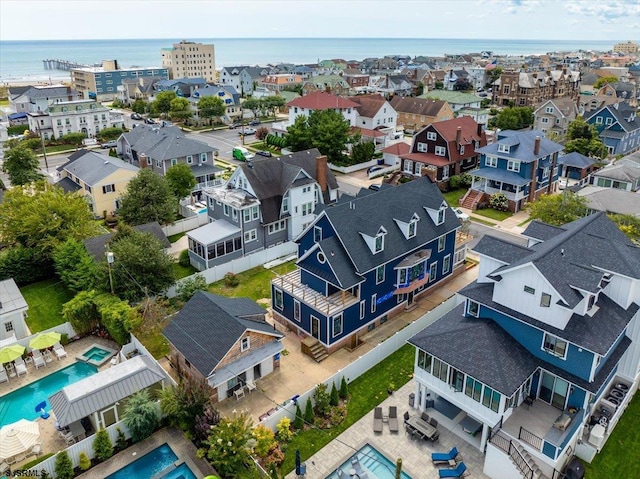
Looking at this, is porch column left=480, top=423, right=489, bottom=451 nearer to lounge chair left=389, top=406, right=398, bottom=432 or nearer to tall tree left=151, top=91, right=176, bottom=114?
lounge chair left=389, top=406, right=398, bottom=432

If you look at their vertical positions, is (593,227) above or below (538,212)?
above

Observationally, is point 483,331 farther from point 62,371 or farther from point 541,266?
point 62,371

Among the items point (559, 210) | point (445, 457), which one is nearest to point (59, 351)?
point (445, 457)

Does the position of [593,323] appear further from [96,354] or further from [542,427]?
[96,354]

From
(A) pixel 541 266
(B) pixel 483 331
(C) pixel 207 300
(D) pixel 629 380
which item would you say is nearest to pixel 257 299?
(C) pixel 207 300

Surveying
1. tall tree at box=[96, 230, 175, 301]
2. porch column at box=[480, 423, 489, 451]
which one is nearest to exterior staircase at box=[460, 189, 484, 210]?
tall tree at box=[96, 230, 175, 301]
